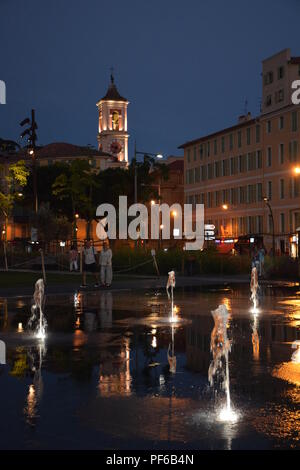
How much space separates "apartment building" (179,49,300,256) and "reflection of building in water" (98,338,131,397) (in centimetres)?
5435

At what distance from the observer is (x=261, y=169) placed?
78.2 metres

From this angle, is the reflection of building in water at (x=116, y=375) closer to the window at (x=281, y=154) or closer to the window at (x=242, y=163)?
the window at (x=281, y=154)

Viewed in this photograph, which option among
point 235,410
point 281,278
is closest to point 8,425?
point 235,410

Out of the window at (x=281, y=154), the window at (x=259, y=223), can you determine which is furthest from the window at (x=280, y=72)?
the window at (x=259, y=223)

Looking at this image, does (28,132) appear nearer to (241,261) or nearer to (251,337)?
(241,261)

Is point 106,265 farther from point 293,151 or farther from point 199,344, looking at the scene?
point 293,151

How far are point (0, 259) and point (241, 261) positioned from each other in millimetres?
20961

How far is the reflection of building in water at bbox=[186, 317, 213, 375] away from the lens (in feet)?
35.5

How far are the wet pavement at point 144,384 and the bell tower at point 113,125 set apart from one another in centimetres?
12431

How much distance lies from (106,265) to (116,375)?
2023 centimetres

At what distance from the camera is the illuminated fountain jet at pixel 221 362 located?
772 centimetres

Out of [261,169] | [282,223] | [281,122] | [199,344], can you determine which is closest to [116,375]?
[199,344]

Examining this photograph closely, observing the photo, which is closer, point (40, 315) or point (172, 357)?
point (172, 357)
